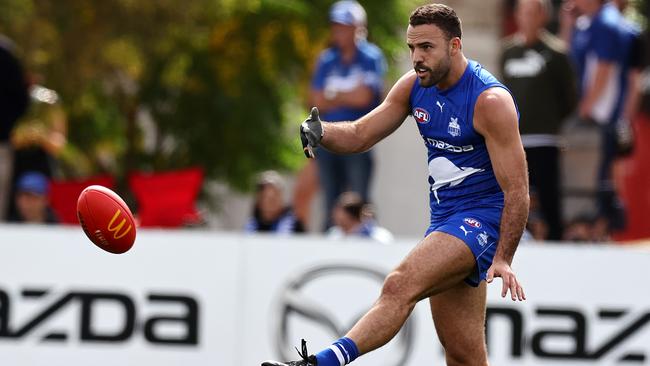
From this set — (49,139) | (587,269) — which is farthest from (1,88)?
(587,269)

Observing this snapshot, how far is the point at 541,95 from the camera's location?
42.9 feet

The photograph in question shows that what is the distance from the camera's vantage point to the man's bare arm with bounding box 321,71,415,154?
895 centimetres

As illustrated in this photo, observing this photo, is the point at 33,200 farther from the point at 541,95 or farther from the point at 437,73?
the point at 437,73

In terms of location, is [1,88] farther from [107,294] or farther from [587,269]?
[587,269]

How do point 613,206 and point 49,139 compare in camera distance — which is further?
point 49,139

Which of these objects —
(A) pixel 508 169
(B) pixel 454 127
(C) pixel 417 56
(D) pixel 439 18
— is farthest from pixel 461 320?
(D) pixel 439 18

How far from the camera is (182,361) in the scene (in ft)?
39.6

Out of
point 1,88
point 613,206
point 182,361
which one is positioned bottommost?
point 182,361

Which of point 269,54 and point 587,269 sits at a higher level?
point 269,54

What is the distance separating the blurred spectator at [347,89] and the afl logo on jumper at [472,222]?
14.8 feet

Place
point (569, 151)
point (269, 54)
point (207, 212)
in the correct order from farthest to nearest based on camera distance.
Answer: point (207, 212) → point (269, 54) → point (569, 151)

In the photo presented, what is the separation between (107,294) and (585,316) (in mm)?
3782

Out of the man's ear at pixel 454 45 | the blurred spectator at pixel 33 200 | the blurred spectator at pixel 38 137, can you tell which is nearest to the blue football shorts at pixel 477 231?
the man's ear at pixel 454 45

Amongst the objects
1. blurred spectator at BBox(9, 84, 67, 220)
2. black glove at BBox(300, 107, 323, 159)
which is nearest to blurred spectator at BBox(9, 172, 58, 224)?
blurred spectator at BBox(9, 84, 67, 220)
